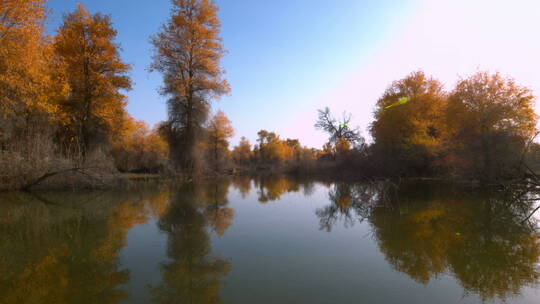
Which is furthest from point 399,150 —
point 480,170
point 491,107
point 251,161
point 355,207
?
point 251,161

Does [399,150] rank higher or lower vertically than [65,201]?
higher

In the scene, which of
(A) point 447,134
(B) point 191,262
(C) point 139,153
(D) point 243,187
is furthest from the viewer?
(C) point 139,153

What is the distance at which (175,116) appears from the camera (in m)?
16.5

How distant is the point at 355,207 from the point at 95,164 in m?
11.1

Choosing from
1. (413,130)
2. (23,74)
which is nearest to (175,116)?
(23,74)

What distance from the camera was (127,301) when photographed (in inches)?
105

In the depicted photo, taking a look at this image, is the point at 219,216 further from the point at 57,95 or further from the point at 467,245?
the point at 57,95

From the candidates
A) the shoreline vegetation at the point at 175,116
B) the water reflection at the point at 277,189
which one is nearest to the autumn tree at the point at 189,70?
the shoreline vegetation at the point at 175,116

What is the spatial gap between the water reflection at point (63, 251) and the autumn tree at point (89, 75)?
7.04 meters

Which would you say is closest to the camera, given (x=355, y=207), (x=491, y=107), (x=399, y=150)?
(x=355, y=207)

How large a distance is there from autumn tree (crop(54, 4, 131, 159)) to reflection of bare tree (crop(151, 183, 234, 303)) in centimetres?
1060

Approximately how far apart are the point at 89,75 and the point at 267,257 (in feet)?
50.2

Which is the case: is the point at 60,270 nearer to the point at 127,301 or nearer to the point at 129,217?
the point at 127,301

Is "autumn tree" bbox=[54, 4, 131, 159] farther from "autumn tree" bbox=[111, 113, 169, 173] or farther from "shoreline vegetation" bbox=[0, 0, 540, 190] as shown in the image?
"autumn tree" bbox=[111, 113, 169, 173]
